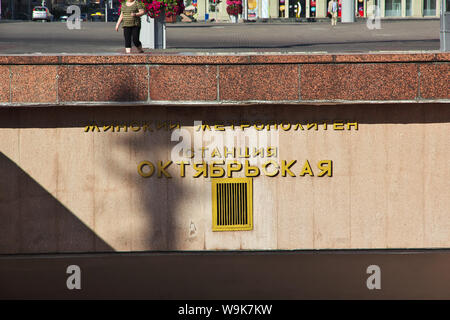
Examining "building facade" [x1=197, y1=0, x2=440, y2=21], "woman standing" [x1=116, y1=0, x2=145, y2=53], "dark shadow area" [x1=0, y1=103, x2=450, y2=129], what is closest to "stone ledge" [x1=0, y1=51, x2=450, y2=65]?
"dark shadow area" [x1=0, y1=103, x2=450, y2=129]

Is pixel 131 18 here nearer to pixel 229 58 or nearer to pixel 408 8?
pixel 229 58

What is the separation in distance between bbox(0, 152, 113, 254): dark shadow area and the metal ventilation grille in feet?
6.01

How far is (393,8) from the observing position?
254 feet

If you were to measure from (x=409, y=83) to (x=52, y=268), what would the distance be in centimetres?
562

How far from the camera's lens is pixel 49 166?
1209 cm

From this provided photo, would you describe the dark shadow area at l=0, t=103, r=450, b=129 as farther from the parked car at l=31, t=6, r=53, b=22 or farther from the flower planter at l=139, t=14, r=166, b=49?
the parked car at l=31, t=6, r=53, b=22

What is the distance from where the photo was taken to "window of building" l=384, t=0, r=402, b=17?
76.7 meters

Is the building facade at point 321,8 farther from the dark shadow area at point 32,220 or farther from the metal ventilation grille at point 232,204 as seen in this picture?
the dark shadow area at point 32,220

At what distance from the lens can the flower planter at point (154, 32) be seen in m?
21.0

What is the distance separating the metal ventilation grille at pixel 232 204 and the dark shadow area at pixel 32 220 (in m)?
1.83

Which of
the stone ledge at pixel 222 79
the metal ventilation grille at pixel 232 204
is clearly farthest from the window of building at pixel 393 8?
the stone ledge at pixel 222 79

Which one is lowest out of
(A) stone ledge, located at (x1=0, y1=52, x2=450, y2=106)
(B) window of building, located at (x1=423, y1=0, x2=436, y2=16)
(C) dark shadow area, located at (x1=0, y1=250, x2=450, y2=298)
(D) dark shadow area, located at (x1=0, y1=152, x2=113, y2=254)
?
(C) dark shadow area, located at (x1=0, y1=250, x2=450, y2=298)
